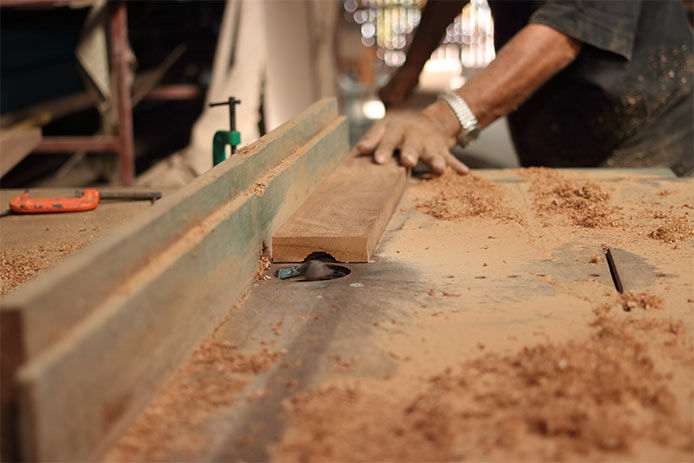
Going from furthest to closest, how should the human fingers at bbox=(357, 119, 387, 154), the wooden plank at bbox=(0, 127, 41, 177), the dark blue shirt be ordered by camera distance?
the dark blue shirt < the wooden plank at bbox=(0, 127, 41, 177) < the human fingers at bbox=(357, 119, 387, 154)

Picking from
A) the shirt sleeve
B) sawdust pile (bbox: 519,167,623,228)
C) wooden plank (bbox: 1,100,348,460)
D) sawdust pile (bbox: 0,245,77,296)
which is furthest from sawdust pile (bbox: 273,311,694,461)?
the shirt sleeve

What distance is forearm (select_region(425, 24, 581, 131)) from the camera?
2584 millimetres

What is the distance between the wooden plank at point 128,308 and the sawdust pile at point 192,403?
0.02m

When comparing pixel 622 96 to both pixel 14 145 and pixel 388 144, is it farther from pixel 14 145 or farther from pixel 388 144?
pixel 14 145

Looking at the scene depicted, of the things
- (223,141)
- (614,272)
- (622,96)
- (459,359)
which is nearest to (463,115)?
(622,96)

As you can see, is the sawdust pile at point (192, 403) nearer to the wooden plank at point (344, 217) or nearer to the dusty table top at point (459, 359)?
the dusty table top at point (459, 359)

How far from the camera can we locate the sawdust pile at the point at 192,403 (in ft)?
3.09

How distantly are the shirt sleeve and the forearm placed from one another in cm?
4

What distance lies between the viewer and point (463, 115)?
256cm

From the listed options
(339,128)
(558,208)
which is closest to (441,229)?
(558,208)

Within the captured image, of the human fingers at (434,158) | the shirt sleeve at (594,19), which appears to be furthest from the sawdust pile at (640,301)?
the shirt sleeve at (594,19)

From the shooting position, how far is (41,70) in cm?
488

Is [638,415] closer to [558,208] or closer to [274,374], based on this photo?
[274,374]

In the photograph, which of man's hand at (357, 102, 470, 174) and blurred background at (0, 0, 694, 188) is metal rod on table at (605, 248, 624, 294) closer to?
man's hand at (357, 102, 470, 174)
